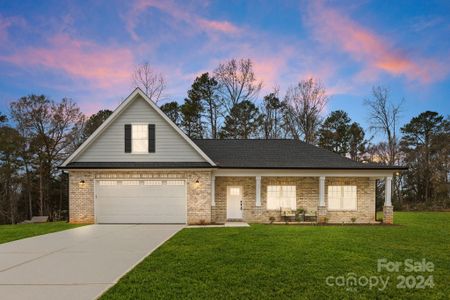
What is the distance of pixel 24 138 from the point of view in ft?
88.0

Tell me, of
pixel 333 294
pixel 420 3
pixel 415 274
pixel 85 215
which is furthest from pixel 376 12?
pixel 85 215

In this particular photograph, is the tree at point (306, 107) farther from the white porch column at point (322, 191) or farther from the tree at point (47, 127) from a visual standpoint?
the tree at point (47, 127)

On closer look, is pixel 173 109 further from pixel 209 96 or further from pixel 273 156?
pixel 273 156

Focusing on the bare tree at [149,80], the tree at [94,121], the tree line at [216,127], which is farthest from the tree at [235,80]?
the tree at [94,121]

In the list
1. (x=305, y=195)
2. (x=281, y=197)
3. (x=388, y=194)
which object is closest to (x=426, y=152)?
(x=388, y=194)

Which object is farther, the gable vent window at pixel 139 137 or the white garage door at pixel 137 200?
the gable vent window at pixel 139 137

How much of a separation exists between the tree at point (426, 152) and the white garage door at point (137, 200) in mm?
30305

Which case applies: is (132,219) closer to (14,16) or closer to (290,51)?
(14,16)

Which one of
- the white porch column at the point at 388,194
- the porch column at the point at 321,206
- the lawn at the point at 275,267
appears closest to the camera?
the lawn at the point at 275,267

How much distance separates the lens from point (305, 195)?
15617 mm

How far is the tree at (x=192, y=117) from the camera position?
3041cm

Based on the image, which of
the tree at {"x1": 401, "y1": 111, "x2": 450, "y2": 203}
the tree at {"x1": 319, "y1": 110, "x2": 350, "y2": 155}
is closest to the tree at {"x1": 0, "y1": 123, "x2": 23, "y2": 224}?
the tree at {"x1": 319, "y1": 110, "x2": 350, "y2": 155}

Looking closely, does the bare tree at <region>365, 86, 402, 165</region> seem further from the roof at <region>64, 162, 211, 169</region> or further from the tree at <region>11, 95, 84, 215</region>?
the tree at <region>11, 95, 84, 215</region>

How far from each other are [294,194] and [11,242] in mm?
12721
